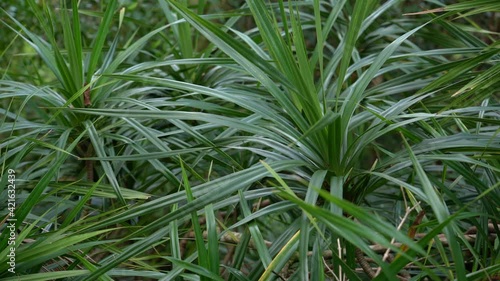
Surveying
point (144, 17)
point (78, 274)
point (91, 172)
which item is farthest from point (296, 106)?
point (144, 17)

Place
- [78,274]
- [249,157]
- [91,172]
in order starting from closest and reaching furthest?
[78,274] < [91,172] < [249,157]

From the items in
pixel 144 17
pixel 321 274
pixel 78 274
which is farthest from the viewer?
pixel 144 17

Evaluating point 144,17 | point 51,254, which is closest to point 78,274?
point 51,254

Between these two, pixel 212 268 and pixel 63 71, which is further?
pixel 63 71

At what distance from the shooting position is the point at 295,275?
3.31 ft

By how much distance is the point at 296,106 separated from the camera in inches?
42.6

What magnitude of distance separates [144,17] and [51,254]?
186 cm

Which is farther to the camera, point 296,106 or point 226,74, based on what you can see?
point 226,74

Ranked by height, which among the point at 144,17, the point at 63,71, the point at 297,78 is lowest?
the point at 144,17

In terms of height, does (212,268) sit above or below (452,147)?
below

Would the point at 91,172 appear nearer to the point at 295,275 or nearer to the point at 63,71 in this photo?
the point at 63,71

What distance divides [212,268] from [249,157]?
2.01 ft

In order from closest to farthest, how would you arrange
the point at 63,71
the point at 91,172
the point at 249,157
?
the point at 63,71 < the point at 91,172 < the point at 249,157

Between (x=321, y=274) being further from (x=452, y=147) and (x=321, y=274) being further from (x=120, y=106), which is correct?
(x=120, y=106)
